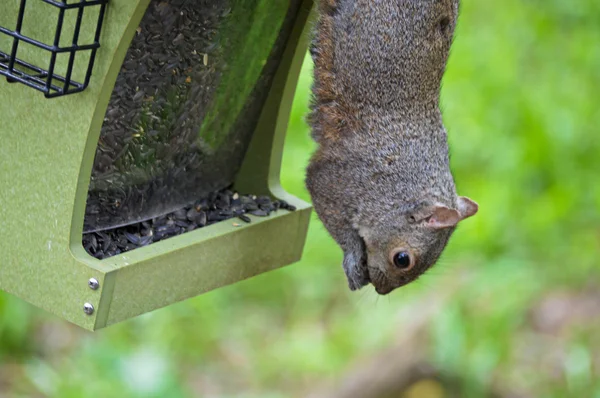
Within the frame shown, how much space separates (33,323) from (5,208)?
2.32 meters

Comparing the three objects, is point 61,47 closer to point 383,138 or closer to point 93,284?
point 93,284

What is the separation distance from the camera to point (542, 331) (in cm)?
495

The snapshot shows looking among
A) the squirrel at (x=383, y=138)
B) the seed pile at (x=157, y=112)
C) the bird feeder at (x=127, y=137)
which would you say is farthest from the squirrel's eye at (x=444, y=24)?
the seed pile at (x=157, y=112)

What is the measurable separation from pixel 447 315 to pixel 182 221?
2.10 m

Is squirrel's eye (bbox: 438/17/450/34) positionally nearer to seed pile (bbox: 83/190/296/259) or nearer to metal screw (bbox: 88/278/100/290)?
seed pile (bbox: 83/190/296/259)

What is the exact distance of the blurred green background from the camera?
4.26 metres

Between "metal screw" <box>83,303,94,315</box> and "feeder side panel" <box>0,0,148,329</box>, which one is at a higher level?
"feeder side panel" <box>0,0,148,329</box>

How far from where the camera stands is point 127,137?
91.6 inches

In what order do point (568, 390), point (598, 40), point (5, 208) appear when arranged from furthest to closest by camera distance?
point (598, 40), point (568, 390), point (5, 208)

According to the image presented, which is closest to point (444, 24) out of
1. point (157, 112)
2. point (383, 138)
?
point (383, 138)

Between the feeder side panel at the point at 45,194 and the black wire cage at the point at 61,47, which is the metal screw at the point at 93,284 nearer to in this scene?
the feeder side panel at the point at 45,194

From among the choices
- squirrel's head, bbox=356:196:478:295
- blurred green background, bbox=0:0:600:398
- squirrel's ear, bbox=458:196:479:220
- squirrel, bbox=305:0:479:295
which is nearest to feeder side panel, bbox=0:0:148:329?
squirrel, bbox=305:0:479:295

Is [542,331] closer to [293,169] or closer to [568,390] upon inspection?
[568,390]

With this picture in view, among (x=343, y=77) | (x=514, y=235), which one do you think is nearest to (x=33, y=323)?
(x=514, y=235)
